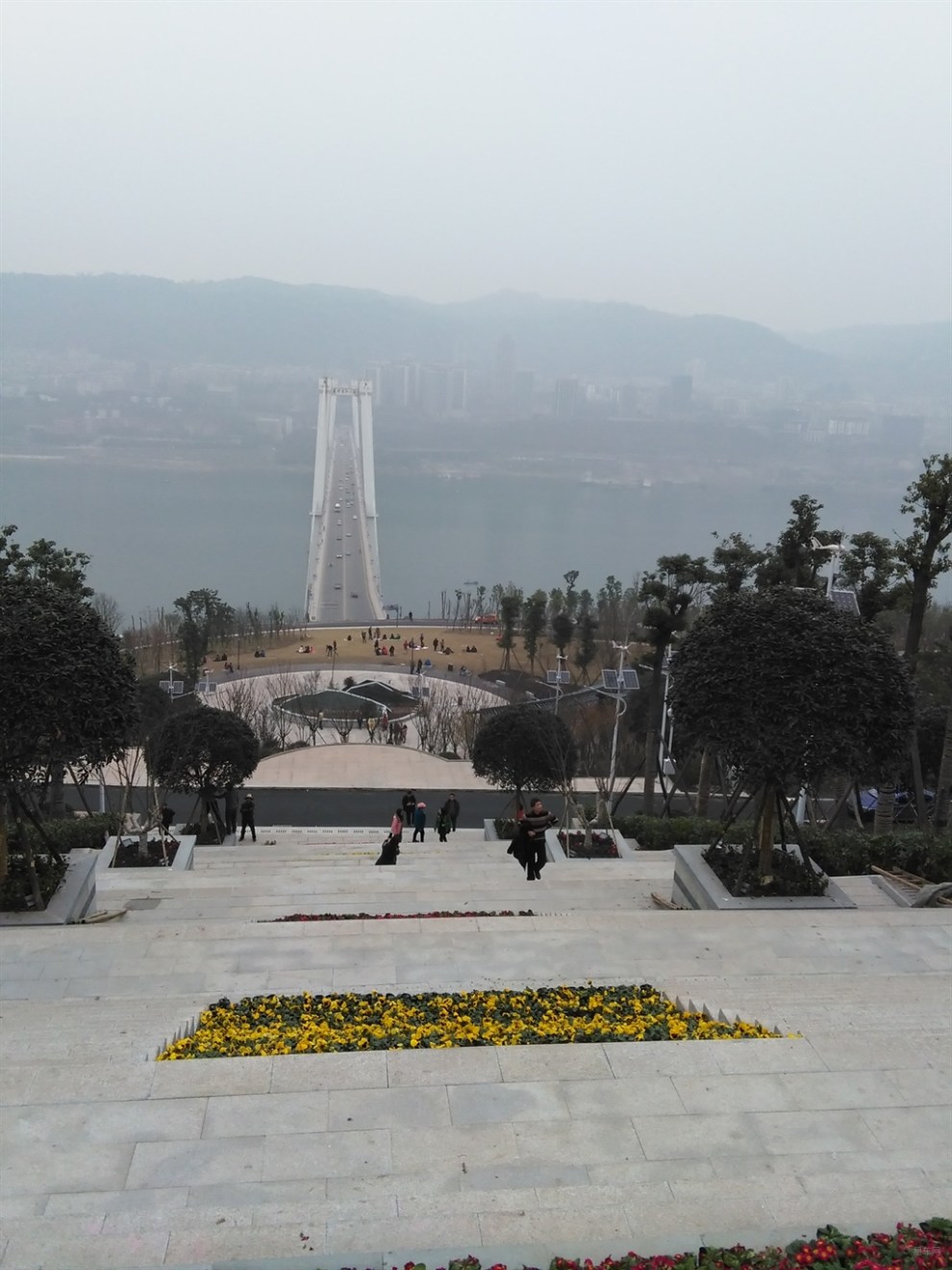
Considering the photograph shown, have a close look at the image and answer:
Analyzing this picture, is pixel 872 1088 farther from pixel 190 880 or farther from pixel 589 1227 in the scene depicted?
pixel 190 880

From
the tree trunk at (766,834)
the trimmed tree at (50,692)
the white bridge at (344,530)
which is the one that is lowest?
the white bridge at (344,530)

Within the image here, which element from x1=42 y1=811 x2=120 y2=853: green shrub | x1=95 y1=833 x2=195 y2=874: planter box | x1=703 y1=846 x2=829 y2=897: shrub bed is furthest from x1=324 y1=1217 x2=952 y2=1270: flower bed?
x1=42 y1=811 x2=120 y2=853: green shrub

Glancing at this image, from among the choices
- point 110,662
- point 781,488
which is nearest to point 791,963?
point 110,662

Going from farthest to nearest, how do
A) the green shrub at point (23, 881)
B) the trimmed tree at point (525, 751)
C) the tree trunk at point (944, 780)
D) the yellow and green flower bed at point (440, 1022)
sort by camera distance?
the trimmed tree at point (525, 751), the tree trunk at point (944, 780), the green shrub at point (23, 881), the yellow and green flower bed at point (440, 1022)

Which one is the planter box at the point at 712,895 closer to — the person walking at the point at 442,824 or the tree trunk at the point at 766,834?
the tree trunk at the point at 766,834

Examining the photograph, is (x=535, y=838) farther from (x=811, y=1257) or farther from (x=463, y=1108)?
(x=811, y=1257)

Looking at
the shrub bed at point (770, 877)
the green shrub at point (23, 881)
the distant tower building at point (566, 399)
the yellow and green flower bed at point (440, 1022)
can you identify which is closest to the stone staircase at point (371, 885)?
the green shrub at point (23, 881)

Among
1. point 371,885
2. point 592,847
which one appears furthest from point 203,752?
point 371,885
